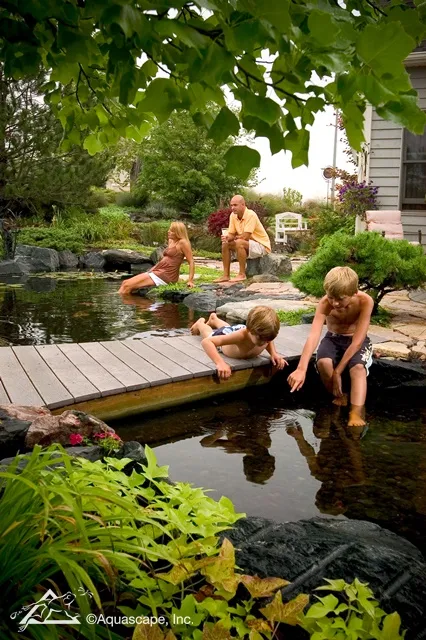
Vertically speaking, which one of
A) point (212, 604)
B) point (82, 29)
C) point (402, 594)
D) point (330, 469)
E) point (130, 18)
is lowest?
point (330, 469)

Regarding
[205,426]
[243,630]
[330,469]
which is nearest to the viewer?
[243,630]

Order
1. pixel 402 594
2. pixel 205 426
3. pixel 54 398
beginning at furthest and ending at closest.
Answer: pixel 205 426 → pixel 54 398 → pixel 402 594

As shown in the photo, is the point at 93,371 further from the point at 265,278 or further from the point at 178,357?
the point at 265,278

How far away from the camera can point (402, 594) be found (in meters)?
1.77

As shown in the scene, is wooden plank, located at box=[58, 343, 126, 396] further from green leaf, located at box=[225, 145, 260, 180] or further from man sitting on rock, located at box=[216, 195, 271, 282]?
man sitting on rock, located at box=[216, 195, 271, 282]

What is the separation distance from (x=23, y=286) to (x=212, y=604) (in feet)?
34.8

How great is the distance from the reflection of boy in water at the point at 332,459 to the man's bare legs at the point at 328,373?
0.68ft

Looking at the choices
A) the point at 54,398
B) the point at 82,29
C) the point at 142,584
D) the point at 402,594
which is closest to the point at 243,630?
the point at 142,584

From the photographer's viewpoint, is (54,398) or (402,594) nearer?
(402,594)

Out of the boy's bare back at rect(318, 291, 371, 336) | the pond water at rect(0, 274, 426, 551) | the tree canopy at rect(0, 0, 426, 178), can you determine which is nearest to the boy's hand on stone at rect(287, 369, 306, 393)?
the pond water at rect(0, 274, 426, 551)

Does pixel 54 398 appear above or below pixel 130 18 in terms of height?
below

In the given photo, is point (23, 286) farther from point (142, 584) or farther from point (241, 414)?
point (142, 584)

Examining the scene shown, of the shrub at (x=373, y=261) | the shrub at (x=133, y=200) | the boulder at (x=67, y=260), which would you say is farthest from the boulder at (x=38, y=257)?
the shrub at (x=133, y=200)

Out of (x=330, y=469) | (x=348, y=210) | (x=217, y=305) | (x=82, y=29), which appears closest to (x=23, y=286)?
(x=217, y=305)
